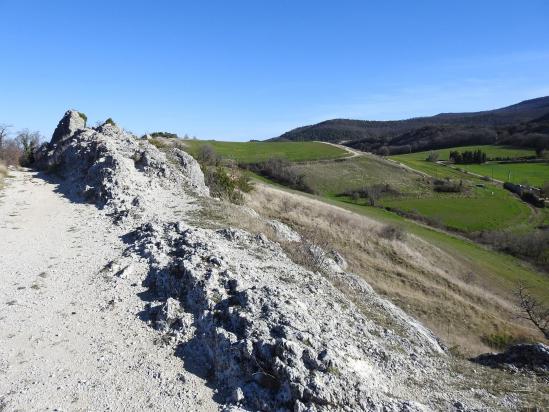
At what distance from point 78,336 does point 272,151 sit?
103207 mm

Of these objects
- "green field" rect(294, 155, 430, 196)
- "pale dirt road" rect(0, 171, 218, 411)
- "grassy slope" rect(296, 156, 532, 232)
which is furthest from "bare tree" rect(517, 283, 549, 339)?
"green field" rect(294, 155, 430, 196)

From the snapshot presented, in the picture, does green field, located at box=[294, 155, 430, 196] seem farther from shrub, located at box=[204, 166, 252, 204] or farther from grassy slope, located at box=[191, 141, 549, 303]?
shrub, located at box=[204, 166, 252, 204]

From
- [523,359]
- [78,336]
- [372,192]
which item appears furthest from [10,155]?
[372,192]

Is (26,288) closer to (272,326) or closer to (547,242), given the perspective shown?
(272,326)

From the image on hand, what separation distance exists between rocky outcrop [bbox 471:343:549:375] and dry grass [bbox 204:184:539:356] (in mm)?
7360

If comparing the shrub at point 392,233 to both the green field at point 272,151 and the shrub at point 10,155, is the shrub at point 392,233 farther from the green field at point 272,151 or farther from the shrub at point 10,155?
the green field at point 272,151

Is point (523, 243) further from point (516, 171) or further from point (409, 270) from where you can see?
point (516, 171)

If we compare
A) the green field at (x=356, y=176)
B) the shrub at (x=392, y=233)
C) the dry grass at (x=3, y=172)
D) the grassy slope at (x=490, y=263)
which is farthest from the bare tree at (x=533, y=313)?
the green field at (x=356, y=176)

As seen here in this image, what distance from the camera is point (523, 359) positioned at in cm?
1424

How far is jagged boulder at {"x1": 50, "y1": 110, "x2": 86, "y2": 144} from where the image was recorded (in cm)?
3366

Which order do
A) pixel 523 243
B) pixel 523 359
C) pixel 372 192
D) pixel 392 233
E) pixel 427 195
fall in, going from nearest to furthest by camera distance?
pixel 523 359
pixel 392 233
pixel 523 243
pixel 372 192
pixel 427 195

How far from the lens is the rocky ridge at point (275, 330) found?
9906mm

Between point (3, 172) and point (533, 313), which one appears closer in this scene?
point (533, 313)

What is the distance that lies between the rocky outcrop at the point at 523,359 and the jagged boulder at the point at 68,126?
3172 centimetres
